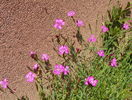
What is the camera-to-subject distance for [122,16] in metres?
1.71

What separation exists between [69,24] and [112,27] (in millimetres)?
445

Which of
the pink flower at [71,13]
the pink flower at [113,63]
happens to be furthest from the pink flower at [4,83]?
the pink flower at [113,63]

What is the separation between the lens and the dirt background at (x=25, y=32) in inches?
45.4

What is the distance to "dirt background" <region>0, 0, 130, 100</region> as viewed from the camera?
1.15m

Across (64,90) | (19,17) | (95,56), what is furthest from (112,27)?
(19,17)

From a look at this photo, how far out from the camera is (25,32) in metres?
1.23

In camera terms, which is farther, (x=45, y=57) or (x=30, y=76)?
(x=45, y=57)

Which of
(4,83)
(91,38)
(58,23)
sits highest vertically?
(58,23)

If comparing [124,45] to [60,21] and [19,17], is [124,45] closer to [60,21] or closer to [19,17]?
[60,21]

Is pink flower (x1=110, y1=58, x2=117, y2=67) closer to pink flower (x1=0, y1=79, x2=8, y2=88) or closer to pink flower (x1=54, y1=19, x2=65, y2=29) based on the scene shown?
pink flower (x1=54, y1=19, x2=65, y2=29)

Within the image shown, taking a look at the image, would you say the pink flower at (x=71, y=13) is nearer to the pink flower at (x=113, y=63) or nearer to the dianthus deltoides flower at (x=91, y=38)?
the dianthus deltoides flower at (x=91, y=38)

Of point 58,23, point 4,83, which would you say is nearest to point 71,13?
point 58,23

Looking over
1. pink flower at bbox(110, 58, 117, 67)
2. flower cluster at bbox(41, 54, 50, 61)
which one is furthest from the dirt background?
pink flower at bbox(110, 58, 117, 67)

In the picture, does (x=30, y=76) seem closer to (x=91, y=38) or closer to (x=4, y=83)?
(x=4, y=83)
